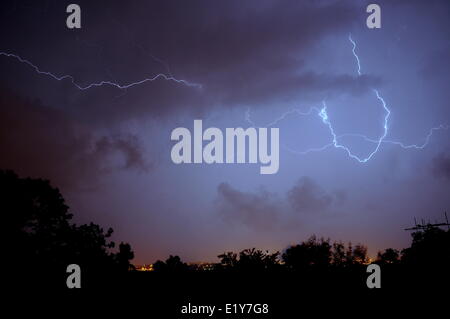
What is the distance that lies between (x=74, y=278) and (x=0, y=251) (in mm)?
2998

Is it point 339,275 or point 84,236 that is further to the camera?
point 84,236

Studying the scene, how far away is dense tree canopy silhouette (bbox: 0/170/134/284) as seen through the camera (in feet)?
34.0

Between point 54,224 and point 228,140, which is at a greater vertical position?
point 228,140

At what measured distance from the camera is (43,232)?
11203 mm

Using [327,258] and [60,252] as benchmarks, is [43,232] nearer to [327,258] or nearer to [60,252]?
[60,252]

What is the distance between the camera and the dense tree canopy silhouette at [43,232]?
408 inches

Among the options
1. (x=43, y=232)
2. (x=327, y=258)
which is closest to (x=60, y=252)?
(x=43, y=232)

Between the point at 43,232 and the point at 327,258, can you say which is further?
the point at 327,258
